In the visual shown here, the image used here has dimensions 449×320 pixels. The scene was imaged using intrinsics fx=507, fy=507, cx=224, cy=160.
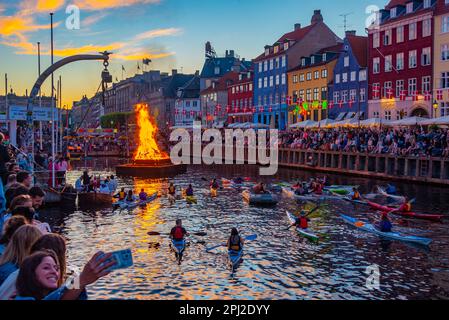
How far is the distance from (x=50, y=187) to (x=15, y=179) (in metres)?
18.7

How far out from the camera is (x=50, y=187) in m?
32.0

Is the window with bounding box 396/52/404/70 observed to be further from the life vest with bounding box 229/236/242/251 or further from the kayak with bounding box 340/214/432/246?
the life vest with bounding box 229/236/242/251

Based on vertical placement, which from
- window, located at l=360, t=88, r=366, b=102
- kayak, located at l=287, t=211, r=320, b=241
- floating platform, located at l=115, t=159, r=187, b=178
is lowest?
kayak, located at l=287, t=211, r=320, b=241

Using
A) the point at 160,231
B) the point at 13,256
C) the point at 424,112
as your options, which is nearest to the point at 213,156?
the point at 424,112

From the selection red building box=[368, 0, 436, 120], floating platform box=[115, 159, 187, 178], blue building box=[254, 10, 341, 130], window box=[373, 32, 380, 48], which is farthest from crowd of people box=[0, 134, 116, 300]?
blue building box=[254, 10, 341, 130]

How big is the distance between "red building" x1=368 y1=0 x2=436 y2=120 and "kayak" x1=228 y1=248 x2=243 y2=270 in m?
47.6

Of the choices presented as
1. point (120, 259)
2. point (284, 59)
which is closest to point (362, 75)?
point (284, 59)

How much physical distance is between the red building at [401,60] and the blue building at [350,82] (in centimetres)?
177

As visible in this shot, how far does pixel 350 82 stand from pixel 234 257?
6137 cm

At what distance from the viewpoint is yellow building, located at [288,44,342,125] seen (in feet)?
269

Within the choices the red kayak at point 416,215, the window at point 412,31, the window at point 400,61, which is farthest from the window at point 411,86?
the red kayak at point 416,215

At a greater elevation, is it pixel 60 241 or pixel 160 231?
pixel 60 241
